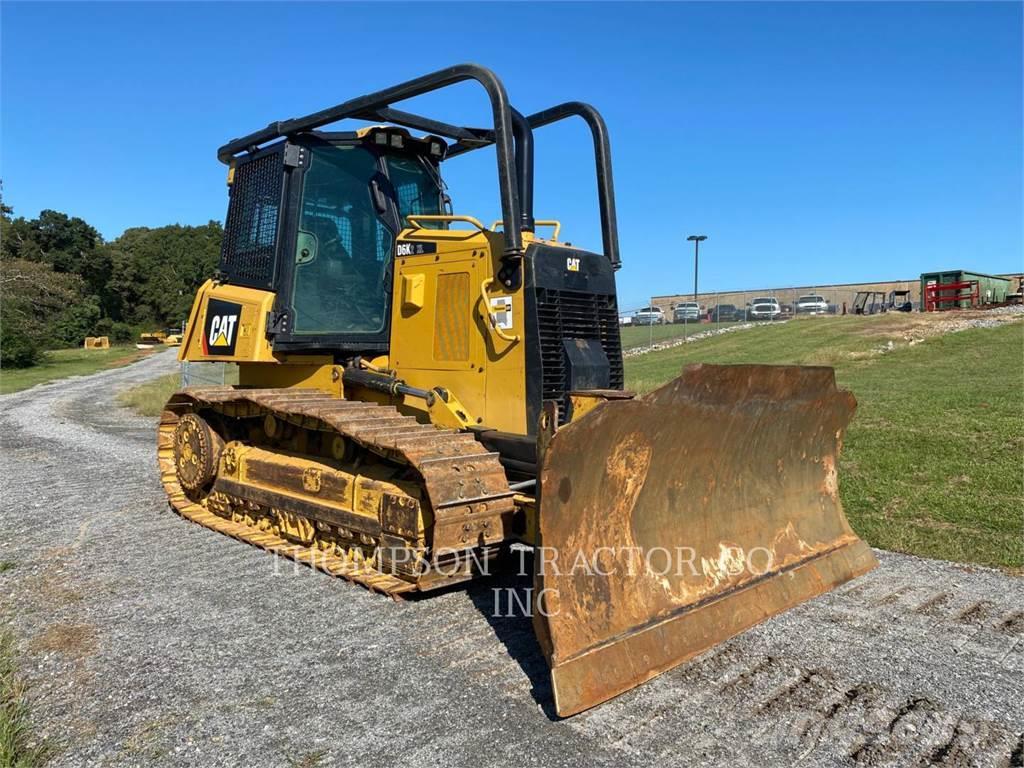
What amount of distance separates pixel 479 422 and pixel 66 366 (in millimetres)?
36110

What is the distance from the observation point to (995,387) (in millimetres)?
13156

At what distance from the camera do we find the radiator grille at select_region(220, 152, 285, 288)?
6305 mm

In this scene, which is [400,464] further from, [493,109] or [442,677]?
[493,109]

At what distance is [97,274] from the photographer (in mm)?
64125

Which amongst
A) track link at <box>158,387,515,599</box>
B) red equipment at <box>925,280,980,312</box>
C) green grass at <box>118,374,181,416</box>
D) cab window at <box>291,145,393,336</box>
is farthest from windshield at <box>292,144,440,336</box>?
red equipment at <box>925,280,980,312</box>

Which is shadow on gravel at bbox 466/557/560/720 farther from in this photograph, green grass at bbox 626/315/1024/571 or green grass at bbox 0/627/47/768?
green grass at bbox 626/315/1024/571

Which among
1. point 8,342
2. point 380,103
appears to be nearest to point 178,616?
point 380,103

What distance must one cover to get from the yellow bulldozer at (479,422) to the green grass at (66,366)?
21.0 metres

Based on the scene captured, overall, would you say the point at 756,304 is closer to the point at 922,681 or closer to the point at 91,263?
the point at 922,681

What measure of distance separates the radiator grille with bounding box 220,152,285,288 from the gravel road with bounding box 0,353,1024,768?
90.8 inches

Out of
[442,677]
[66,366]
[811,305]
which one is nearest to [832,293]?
[811,305]

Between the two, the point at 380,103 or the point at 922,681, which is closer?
the point at 922,681

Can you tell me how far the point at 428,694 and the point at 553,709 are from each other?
58 cm

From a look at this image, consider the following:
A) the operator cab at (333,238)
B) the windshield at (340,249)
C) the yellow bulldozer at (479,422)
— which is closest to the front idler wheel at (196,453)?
the yellow bulldozer at (479,422)
